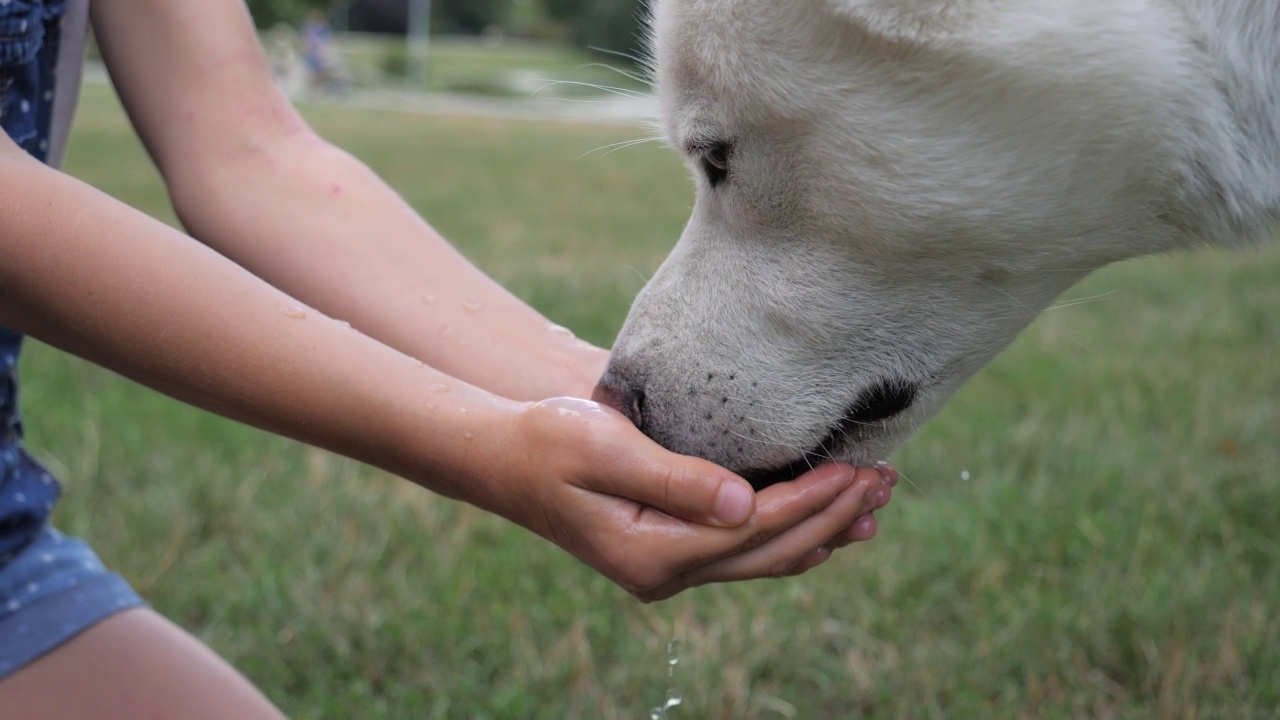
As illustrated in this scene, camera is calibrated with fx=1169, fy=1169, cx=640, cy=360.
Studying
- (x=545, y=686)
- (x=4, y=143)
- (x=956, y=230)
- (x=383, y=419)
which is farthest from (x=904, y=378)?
(x=4, y=143)

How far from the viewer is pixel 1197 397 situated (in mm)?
4059

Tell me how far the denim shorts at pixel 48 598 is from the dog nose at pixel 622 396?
3.10 feet

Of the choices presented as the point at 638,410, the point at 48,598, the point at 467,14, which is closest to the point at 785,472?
the point at 638,410

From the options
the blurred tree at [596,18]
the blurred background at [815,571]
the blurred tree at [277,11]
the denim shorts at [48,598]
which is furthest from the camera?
the blurred tree at [596,18]

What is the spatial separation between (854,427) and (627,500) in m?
0.51

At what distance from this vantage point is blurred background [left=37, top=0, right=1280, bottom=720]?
2.43 m

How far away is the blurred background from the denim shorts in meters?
0.51

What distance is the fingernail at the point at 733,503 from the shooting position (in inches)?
57.4

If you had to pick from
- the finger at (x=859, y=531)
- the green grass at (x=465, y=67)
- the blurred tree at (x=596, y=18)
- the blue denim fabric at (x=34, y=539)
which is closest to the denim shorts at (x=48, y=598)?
the blue denim fabric at (x=34, y=539)

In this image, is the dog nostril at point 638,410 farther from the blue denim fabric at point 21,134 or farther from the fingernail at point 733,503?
the blue denim fabric at point 21,134

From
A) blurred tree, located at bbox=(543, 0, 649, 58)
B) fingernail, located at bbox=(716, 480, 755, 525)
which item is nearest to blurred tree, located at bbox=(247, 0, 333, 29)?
blurred tree, located at bbox=(543, 0, 649, 58)

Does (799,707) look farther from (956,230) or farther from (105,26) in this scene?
(105,26)

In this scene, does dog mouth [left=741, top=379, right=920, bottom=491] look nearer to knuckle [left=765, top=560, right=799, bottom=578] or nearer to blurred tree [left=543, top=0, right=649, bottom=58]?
knuckle [left=765, top=560, right=799, bottom=578]

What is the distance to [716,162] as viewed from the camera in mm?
1811
